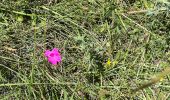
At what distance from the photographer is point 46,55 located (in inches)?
67.8

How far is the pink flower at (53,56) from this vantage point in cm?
170

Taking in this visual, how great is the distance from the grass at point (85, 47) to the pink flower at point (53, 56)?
0.19 ft

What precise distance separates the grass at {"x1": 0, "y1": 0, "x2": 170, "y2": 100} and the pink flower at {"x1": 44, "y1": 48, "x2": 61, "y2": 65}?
0.19ft

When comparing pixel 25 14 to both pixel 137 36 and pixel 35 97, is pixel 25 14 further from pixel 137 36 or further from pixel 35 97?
pixel 137 36

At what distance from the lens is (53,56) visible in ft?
5.58

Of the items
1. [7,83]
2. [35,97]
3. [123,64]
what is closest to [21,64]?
[7,83]

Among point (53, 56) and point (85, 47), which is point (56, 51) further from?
point (85, 47)

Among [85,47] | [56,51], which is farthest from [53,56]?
[85,47]

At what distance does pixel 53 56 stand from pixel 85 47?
0.78 feet

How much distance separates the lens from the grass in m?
1.71

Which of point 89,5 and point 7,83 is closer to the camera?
point 7,83

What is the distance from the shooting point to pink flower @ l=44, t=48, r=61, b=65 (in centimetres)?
170

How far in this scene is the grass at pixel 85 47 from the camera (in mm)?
1707

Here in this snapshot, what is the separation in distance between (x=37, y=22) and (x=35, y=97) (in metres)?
0.56
